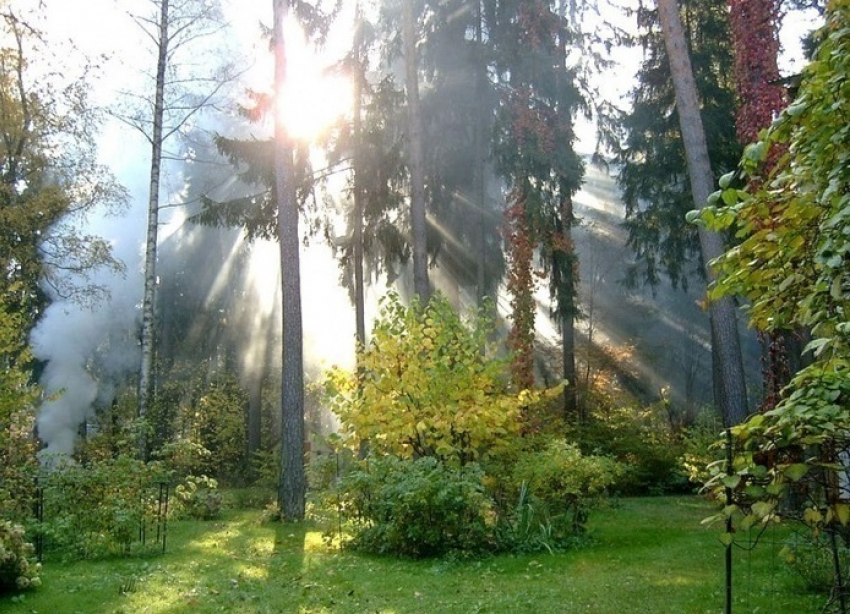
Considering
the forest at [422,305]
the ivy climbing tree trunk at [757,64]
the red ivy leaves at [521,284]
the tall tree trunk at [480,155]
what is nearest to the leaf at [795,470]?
the forest at [422,305]


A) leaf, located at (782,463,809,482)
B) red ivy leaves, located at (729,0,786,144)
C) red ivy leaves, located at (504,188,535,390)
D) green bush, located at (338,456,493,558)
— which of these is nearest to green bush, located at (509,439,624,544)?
green bush, located at (338,456,493,558)

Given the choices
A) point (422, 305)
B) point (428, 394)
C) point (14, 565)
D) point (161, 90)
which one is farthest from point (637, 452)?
point (14, 565)

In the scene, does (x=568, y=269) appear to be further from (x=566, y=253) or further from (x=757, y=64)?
(x=757, y=64)

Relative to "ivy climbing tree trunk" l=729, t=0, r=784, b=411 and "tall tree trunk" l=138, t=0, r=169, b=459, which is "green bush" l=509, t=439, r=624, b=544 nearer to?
"ivy climbing tree trunk" l=729, t=0, r=784, b=411

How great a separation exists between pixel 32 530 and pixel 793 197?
8.97 m

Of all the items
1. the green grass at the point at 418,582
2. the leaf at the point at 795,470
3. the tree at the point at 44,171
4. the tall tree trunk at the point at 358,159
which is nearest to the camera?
the leaf at the point at 795,470

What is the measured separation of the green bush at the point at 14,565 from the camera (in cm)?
675

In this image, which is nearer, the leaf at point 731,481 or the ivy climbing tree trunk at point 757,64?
the leaf at point 731,481

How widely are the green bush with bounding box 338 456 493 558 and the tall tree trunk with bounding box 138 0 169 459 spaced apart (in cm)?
806

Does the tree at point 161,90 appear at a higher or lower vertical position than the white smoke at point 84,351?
higher

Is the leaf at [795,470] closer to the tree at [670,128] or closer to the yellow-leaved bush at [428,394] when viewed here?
the yellow-leaved bush at [428,394]

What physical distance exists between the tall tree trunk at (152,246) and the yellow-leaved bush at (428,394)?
23.8 ft

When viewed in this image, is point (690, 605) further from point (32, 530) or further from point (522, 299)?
point (522, 299)

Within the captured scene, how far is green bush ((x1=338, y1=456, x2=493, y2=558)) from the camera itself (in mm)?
8859
